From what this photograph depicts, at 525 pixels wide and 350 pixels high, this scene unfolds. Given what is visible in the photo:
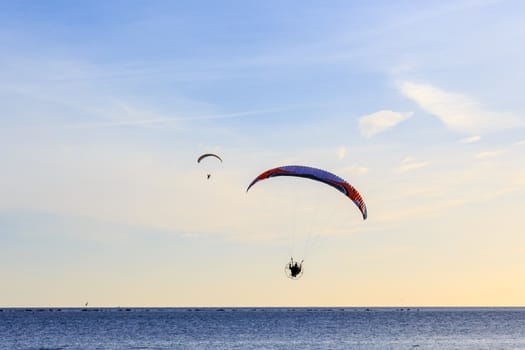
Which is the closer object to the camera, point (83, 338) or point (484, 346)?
point (484, 346)

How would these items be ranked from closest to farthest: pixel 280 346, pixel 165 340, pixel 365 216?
pixel 365 216
pixel 280 346
pixel 165 340

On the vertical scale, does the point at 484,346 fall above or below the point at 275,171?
below

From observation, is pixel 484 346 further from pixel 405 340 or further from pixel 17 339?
pixel 17 339

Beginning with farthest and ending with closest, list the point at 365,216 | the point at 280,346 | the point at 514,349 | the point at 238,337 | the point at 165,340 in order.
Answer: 1. the point at 238,337
2. the point at 165,340
3. the point at 280,346
4. the point at 514,349
5. the point at 365,216

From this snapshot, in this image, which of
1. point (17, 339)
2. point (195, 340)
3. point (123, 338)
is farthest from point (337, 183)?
point (17, 339)

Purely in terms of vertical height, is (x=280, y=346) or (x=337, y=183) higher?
(x=337, y=183)

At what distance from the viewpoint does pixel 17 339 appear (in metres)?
98.1

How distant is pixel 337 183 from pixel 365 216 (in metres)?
2.63

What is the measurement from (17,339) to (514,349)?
194 ft

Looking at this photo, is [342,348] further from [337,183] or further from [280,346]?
[337,183]

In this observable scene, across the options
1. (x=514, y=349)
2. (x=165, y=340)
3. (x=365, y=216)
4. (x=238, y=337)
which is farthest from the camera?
(x=238, y=337)

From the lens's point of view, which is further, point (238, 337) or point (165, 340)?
point (238, 337)

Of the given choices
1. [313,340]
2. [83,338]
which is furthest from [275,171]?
[83,338]

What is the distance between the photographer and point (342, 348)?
8069 centimetres
